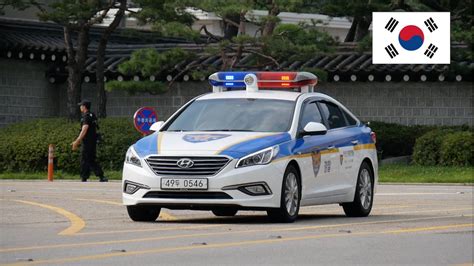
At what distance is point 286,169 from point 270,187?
0.45m

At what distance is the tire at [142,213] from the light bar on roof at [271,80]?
7.80 ft

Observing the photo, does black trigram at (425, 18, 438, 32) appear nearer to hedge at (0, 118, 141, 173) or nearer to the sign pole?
hedge at (0, 118, 141, 173)

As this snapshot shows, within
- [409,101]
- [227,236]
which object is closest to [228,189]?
[227,236]

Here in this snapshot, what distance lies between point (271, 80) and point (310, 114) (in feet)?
2.92

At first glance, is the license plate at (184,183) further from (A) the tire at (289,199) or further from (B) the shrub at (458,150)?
(B) the shrub at (458,150)

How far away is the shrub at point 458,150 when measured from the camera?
35.5 meters

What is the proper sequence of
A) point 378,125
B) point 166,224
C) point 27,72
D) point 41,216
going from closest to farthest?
point 166,224 < point 41,216 < point 378,125 < point 27,72

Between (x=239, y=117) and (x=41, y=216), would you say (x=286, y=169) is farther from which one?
(x=41, y=216)

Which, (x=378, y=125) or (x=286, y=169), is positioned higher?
(x=286, y=169)

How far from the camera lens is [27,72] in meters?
43.0

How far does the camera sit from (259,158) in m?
16.0

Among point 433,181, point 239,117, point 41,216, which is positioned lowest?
point 433,181

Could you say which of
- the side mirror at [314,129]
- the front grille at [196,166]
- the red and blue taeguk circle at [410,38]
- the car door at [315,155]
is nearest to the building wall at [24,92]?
the red and blue taeguk circle at [410,38]

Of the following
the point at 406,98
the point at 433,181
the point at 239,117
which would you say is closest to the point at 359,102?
the point at 406,98
